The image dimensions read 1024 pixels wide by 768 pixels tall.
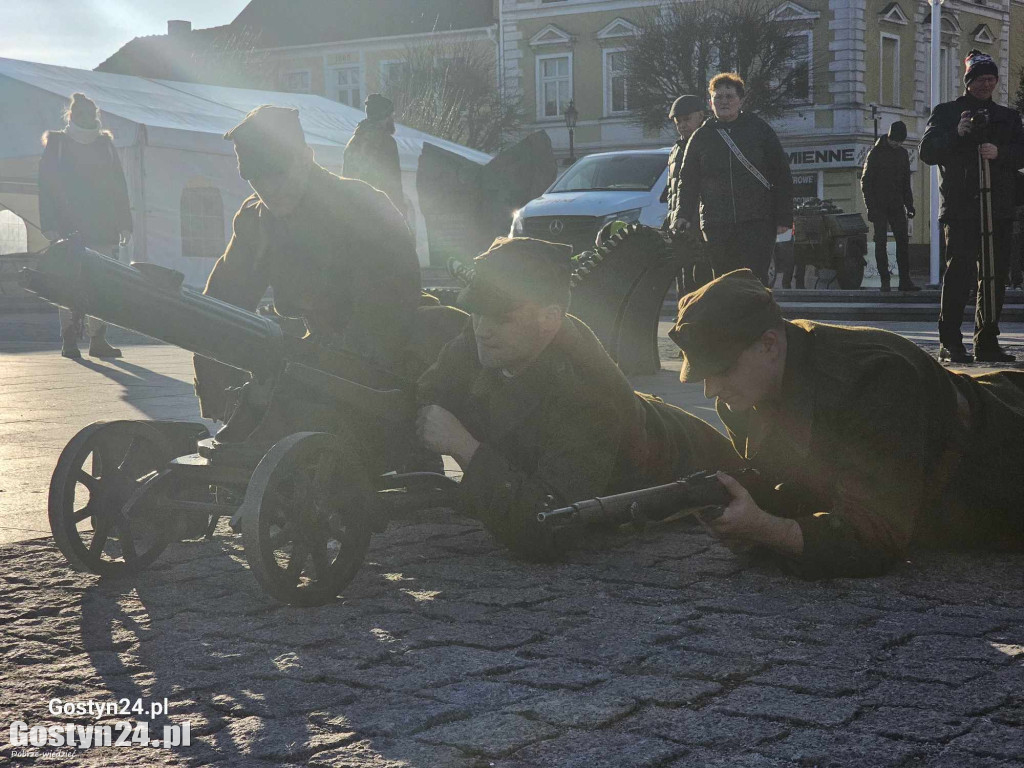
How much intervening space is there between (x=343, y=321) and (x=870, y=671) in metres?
2.35

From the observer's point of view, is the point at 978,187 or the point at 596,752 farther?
the point at 978,187

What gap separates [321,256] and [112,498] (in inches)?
43.0

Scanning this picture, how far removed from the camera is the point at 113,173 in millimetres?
11289

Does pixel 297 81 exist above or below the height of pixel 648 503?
above

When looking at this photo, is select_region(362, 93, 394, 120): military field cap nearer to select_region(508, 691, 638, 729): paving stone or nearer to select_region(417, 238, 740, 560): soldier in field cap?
select_region(417, 238, 740, 560): soldier in field cap

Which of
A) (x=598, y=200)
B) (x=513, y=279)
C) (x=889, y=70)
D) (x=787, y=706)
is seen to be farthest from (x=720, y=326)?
(x=889, y=70)

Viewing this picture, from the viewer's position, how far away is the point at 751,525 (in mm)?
3760

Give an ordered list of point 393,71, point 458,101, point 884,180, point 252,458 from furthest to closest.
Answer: point 393,71
point 458,101
point 884,180
point 252,458

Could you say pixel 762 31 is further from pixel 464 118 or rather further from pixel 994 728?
pixel 994 728

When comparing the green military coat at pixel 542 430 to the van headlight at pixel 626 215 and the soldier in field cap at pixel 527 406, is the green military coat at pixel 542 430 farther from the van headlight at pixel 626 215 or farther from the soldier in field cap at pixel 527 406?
the van headlight at pixel 626 215

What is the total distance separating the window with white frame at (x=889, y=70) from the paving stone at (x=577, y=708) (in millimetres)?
45280

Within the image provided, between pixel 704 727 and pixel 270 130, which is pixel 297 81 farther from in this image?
pixel 704 727

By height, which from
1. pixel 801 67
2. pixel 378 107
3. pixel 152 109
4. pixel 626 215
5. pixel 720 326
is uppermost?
pixel 801 67

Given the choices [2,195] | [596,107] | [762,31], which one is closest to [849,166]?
[762,31]
